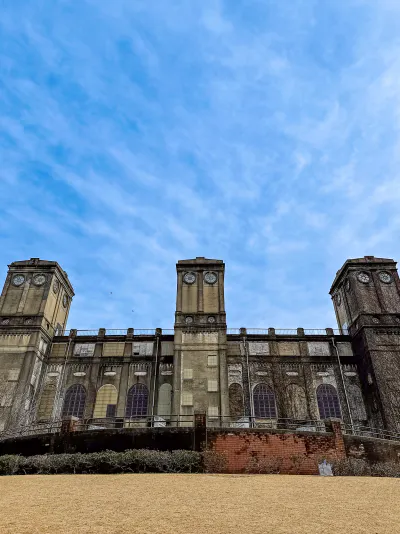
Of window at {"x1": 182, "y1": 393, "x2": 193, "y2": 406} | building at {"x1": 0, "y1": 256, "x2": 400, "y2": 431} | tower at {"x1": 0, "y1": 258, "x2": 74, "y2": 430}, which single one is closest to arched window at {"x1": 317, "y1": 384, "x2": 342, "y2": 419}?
building at {"x1": 0, "y1": 256, "x2": 400, "y2": 431}

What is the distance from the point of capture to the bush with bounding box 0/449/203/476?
15.2 m

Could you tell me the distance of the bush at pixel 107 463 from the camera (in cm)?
1520

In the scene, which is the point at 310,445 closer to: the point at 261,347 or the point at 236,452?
the point at 236,452

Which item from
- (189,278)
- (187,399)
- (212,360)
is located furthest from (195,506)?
(189,278)

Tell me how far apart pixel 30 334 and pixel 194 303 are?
1207 centimetres

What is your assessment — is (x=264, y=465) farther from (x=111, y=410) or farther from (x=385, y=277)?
(x=385, y=277)

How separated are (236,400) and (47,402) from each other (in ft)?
43.5

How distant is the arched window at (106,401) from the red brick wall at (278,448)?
1352cm

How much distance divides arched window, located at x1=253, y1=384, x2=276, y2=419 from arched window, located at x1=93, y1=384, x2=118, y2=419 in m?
9.93

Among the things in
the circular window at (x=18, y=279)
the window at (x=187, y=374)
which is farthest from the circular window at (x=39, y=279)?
the window at (x=187, y=374)

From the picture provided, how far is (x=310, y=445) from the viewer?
56.6 feet

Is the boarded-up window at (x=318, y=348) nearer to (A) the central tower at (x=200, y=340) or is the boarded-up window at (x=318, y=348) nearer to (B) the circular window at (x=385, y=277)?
(B) the circular window at (x=385, y=277)

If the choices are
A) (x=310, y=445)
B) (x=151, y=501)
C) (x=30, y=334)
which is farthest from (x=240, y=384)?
(x=151, y=501)

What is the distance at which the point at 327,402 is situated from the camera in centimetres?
2834
